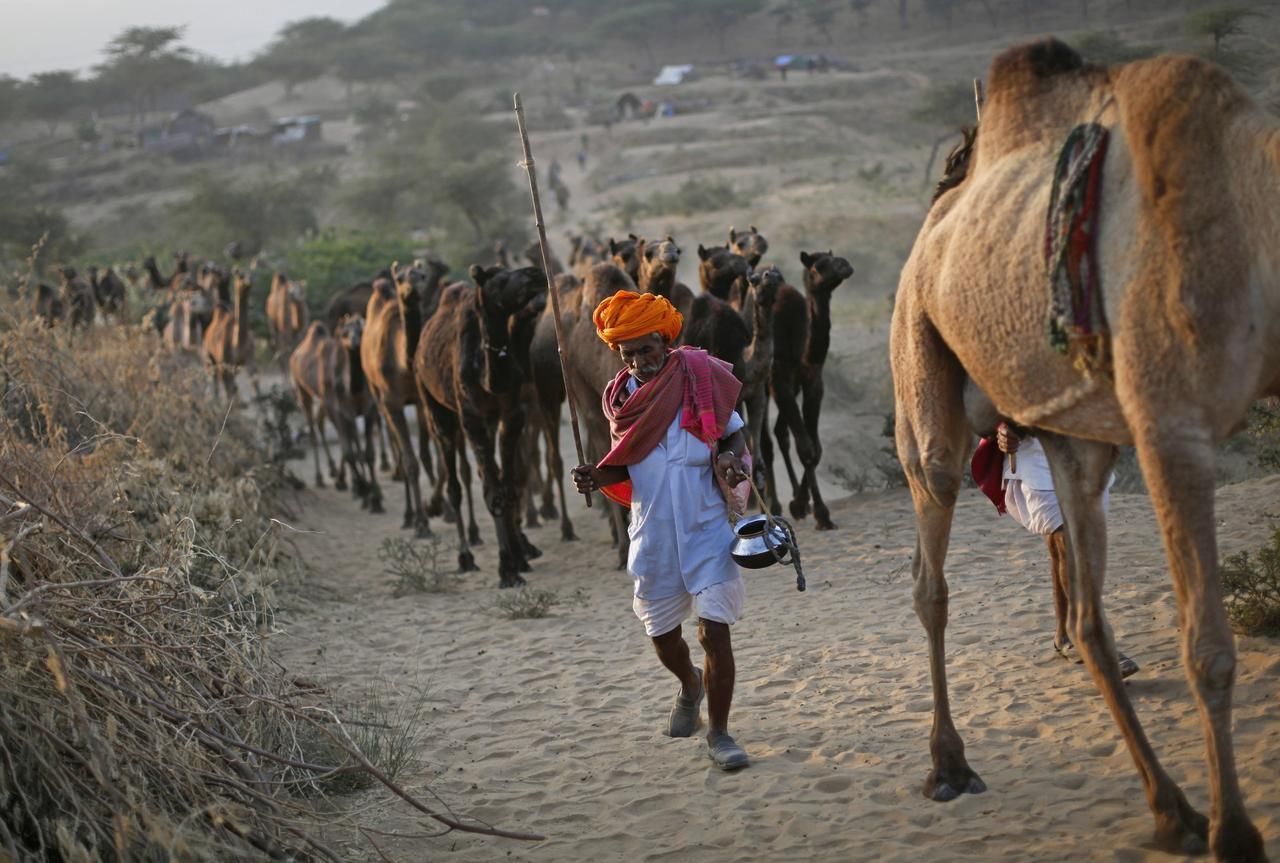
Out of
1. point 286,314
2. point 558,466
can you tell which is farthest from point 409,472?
point 286,314

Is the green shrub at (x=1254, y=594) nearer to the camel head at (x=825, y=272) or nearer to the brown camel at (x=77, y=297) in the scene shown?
the camel head at (x=825, y=272)

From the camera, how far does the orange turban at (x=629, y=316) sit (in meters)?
5.41

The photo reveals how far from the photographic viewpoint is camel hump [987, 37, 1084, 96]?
4301 millimetres

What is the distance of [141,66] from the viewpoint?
66.4 metres

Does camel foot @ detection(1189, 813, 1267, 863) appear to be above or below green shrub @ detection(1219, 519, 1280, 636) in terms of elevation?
above

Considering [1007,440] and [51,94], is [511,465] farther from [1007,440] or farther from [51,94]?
[51,94]

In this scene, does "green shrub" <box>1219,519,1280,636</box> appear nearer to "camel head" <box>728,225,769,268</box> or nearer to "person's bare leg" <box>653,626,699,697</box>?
"person's bare leg" <box>653,626,699,697</box>

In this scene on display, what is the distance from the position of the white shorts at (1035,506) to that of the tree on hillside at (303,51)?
70872 mm

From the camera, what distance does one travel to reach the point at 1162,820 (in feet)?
13.8

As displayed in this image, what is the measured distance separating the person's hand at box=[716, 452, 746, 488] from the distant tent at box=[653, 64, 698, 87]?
59.2 meters

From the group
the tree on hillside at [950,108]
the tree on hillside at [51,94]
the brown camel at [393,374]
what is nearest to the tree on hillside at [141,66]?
the tree on hillside at [51,94]

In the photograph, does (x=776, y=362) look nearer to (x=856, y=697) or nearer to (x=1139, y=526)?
(x=1139, y=526)

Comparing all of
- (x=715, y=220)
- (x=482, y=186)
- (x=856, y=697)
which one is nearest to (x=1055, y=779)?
(x=856, y=697)

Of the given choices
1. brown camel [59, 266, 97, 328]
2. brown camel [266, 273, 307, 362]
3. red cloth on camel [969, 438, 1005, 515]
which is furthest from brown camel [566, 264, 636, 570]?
brown camel [266, 273, 307, 362]
